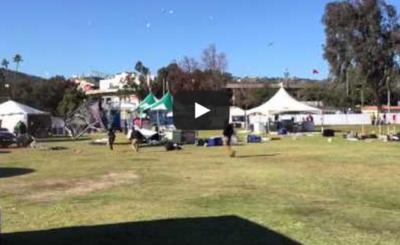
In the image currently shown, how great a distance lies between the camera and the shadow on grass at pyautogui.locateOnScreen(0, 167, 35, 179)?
73.8ft

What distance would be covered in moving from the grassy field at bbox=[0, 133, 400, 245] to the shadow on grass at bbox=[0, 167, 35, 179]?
4cm

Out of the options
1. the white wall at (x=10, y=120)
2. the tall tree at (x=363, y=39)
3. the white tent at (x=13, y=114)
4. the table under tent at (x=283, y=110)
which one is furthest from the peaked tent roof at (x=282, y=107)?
the tall tree at (x=363, y=39)

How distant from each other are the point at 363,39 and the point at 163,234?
8004cm

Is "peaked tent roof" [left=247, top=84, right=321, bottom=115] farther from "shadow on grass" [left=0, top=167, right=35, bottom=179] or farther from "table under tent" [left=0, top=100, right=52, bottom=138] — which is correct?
"shadow on grass" [left=0, top=167, right=35, bottom=179]

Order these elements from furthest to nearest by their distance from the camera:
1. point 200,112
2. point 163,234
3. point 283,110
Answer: point 200,112, point 283,110, point 163,234

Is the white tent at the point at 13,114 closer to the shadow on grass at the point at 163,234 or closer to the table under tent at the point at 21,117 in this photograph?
the table under tent at the point at 21,117

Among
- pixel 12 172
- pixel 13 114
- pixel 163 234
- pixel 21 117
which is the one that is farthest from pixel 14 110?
pixel 163 234

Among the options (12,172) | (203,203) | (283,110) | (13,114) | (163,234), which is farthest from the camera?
(13,114)

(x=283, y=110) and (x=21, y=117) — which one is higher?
(x=283, y=110)

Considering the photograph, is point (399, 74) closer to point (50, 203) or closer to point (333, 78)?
point (333, 78)

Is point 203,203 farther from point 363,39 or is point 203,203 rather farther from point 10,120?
point 363,39

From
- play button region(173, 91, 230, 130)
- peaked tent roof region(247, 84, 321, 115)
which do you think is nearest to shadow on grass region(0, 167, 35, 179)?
play button region(173, 91, 230, 130)

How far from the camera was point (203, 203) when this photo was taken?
14.9 metres

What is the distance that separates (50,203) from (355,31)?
77587 mm
